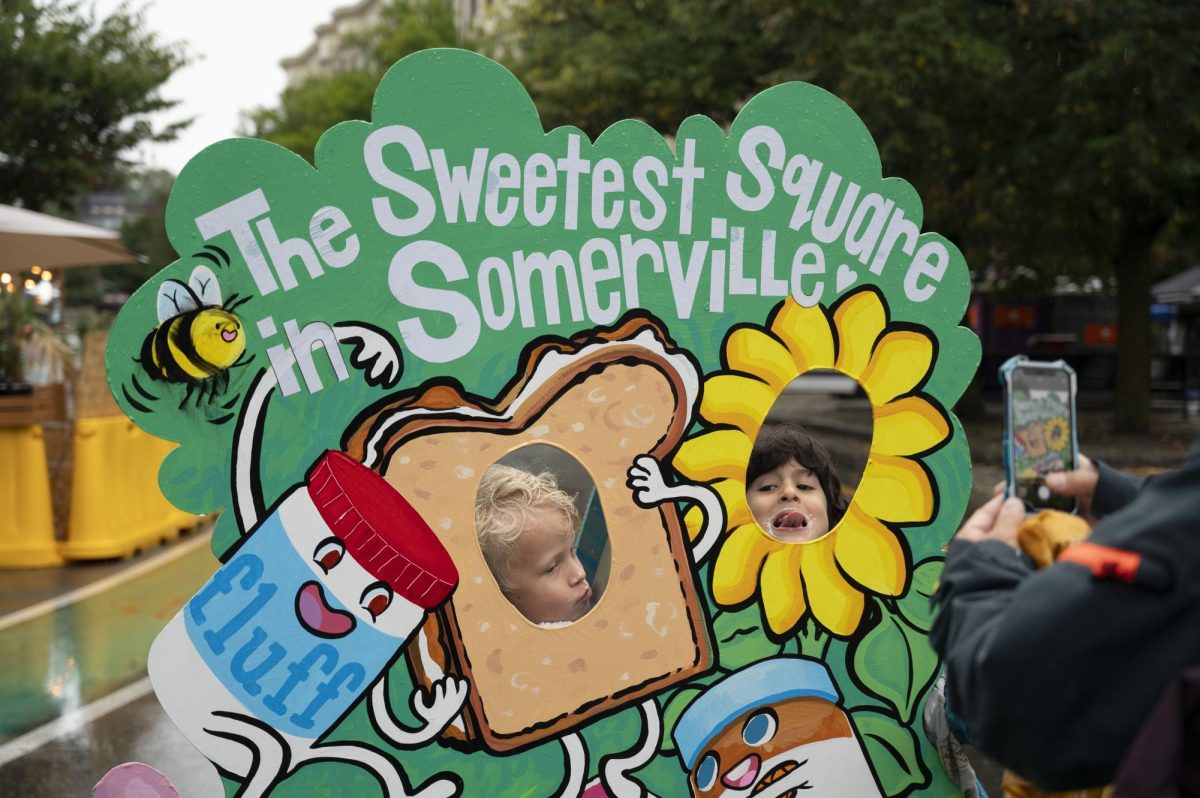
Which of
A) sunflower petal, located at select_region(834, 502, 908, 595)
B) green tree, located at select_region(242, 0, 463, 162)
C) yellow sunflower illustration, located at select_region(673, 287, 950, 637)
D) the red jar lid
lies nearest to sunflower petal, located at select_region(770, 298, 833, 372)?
yellow sunflower illustration, located at select_region(673, 287, 950, 637)

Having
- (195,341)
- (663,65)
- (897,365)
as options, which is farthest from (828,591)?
(663,65)

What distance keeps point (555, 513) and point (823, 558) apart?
687 mm

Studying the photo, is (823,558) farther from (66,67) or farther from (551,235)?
(66,67)

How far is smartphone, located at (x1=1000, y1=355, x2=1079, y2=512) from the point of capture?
1.93 metres

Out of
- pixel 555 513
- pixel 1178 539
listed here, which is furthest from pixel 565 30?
pixel 1178 539

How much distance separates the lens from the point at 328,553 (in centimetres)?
259

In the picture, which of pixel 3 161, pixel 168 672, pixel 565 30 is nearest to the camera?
pixel 168 672

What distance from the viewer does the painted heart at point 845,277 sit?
2975mm

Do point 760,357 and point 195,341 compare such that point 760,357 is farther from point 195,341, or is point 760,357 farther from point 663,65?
point 663,65

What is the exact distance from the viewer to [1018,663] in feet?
4.48

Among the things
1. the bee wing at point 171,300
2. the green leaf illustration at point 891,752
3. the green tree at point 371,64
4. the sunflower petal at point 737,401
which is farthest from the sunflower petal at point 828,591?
the green tree at point 371,64

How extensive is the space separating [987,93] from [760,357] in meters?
11.5

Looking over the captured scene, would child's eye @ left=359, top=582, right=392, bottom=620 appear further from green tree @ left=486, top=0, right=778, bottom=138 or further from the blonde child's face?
green tree @ left=486, top=0, right=778, bottom=138

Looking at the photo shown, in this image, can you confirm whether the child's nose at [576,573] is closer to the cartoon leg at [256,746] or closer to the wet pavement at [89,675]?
the cartoon leg at [256,746]
